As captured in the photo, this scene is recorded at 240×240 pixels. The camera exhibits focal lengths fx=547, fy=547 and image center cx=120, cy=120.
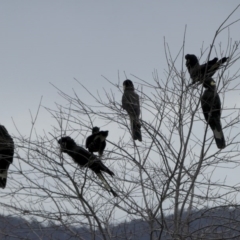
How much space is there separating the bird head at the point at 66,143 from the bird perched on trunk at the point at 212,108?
1.74 meters

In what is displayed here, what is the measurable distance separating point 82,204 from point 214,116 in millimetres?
2284

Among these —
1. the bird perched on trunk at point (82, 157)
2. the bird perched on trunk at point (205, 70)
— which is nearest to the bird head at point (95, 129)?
the bird perched on trunk at point (82, 157)

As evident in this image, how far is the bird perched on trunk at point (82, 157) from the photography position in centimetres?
641

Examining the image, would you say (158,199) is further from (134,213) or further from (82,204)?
(82,204)

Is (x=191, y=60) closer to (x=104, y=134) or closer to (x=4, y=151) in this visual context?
(x=104, y=134)

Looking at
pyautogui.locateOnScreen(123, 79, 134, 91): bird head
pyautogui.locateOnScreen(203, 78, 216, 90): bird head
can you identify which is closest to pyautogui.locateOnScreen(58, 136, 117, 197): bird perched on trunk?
pyautogui.locateOnScreen(203, 78, 216, 90): bird head

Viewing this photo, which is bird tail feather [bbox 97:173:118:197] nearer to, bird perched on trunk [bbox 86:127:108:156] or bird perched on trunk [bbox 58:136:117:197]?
bird perched on trunk [bbox 58:136:117:197]

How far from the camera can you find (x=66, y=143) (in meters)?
6.56

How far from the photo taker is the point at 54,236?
22.2 ft

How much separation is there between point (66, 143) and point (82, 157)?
301 mm

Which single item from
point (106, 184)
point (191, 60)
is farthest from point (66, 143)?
point (191, 60)

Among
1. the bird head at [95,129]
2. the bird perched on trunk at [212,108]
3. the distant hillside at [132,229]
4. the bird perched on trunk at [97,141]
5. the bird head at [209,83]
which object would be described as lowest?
the distant hillside at [132,229]

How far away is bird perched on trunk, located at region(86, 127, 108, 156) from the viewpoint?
660 centimetres

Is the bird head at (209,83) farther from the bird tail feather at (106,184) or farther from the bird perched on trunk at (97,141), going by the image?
the bird tail feather at (106,184)
